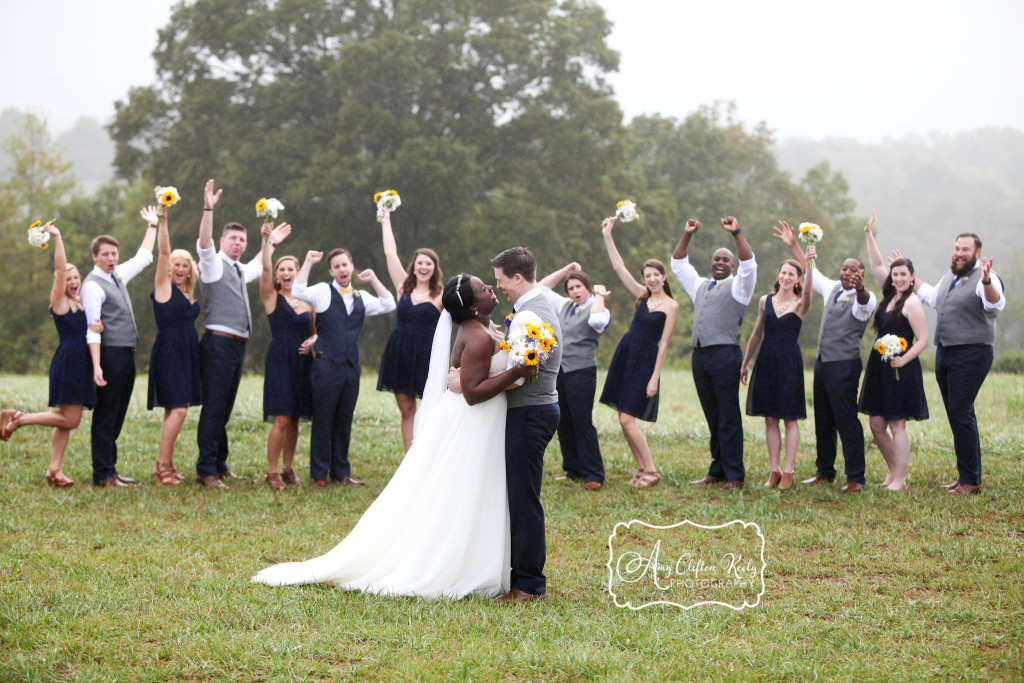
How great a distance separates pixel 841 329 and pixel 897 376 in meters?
0.67

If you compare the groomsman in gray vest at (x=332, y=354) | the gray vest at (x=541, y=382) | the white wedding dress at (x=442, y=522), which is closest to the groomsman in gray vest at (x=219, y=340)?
the groomsman in gray vest at (x=332, y=354)

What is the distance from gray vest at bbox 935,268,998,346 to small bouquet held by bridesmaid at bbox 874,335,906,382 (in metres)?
0.31

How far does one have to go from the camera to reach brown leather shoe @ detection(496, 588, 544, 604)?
5152 mm

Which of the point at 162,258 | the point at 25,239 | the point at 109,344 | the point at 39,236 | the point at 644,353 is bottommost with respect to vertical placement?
the point at 109,344

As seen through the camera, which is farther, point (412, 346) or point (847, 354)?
point (412, 346)

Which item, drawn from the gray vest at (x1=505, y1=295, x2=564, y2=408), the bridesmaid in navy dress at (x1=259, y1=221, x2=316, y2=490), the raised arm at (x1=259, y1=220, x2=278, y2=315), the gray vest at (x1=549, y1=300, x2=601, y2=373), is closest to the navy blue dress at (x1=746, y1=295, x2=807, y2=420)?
the gray vest at (x1=549, y1=300, x2=601, y2=373)

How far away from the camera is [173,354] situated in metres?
8.42

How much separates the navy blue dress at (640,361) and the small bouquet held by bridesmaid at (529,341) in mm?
3691

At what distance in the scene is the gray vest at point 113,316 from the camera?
328 inches

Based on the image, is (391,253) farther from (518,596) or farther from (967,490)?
(967,490)

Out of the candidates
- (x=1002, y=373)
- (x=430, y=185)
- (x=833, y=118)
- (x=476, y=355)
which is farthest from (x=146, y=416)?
(x=833, y=118)

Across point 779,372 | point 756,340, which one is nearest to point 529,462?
point 779,372

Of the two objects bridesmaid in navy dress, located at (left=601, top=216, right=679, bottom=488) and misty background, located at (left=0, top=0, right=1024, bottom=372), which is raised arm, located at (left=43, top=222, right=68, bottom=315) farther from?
misty background, located at (left=0, top=0, right=1024, bottom=372)

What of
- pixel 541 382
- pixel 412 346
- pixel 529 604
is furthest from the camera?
pixel 412 346
